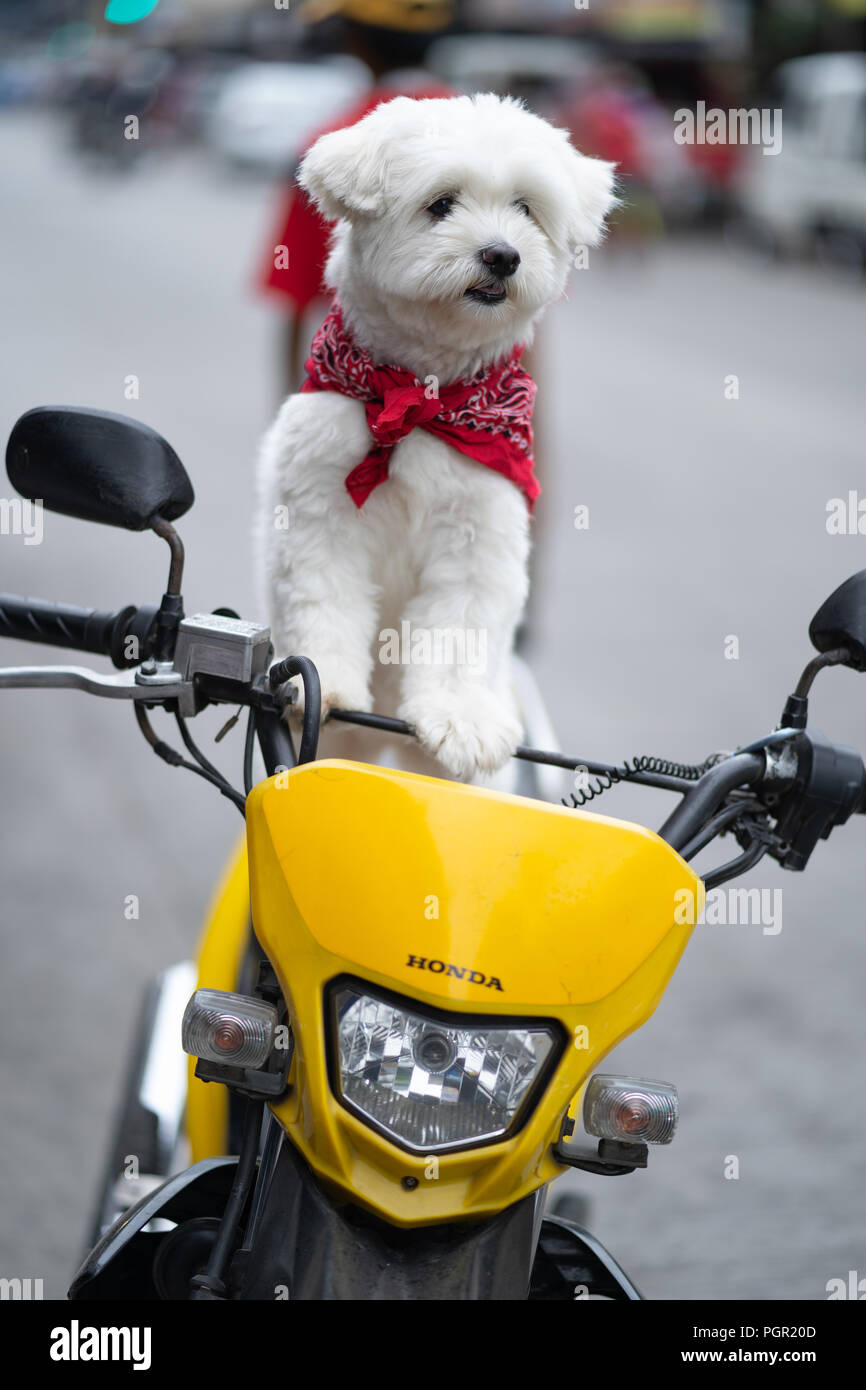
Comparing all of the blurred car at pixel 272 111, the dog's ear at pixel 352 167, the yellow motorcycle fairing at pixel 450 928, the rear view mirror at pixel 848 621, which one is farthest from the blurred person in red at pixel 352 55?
the blurred car at pixel 272 111

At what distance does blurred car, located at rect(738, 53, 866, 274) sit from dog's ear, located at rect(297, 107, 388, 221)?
16557 millimetres

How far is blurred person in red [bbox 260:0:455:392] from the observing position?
9.61ft

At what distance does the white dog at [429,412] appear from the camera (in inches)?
64.4

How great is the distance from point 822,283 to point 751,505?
9719mm

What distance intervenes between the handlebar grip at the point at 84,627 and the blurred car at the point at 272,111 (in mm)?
21462

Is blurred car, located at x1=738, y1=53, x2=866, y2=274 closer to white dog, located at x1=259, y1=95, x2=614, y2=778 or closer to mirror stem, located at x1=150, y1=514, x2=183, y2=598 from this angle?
white dog, located at x1=259, y1=95, x2=614, y2=778

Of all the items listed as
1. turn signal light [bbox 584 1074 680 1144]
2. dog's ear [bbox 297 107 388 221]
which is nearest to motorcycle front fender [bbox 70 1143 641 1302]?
turn signal light [bbox 584 1074 680 1144]

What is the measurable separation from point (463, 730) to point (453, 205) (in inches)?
25.5

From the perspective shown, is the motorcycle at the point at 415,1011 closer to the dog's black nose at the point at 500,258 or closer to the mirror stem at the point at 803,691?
the mirror stem at the point at 803,691

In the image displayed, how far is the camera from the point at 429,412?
5.48ft

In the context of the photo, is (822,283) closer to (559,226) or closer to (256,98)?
(256,98)

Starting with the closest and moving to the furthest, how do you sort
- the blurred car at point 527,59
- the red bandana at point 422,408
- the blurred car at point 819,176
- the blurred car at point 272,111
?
the red bandana at point 422,408
the blurred car at point 819,176
the blurred car at point 527,59
the blurred car at point 272,111

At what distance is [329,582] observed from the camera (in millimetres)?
1752
